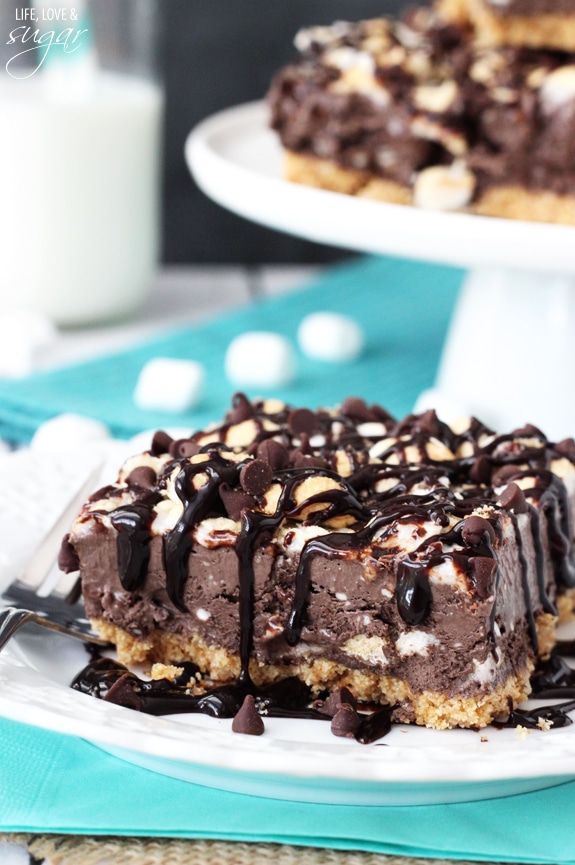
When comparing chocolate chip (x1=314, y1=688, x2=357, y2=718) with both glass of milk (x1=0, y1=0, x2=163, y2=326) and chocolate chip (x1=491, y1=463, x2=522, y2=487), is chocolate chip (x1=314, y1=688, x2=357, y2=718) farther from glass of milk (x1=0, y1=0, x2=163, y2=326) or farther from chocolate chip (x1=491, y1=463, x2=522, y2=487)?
glass of milk (x1=0, y1=0, x2=163, y2=326)

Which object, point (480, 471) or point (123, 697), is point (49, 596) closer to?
point (123, 697)

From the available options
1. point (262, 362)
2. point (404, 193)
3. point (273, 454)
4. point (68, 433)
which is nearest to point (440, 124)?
point (404, 193)

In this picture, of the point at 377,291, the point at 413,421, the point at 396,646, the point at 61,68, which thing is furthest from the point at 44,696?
the point at 377,291

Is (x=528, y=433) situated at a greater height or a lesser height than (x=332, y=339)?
greater

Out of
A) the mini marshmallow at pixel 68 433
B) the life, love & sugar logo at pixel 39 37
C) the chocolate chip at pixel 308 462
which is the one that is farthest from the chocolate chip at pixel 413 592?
the life, love & sugar logo at pixel 39 37

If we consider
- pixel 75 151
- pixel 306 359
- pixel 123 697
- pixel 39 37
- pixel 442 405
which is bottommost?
pixel 306 359

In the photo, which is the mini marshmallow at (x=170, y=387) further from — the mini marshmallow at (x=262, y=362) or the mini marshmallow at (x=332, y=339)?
the mini marshmallow at (x=332, y=339)

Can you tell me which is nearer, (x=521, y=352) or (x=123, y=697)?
(x=123, y=697)

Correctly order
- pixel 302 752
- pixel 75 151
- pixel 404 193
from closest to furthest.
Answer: pixel 302 752
pixel 404 193
pixel 75 151

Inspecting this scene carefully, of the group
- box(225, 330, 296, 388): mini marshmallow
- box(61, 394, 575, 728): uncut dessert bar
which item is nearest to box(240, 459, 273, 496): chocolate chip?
box(61, 394, 575, 728): uncut dessert bar
